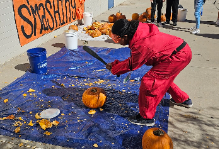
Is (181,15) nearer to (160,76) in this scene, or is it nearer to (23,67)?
(23,67)

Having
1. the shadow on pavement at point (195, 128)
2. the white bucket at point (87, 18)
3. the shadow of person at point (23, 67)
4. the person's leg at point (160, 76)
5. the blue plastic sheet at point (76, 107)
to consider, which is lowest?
the shadow on pavement at point (195, 128)

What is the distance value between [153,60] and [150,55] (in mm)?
165

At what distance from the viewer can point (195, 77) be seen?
5023mm

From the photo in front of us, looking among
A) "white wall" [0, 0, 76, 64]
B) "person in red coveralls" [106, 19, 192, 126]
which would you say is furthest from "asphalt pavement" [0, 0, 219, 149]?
"person in red coveralls" [106, 19, 192, 126]

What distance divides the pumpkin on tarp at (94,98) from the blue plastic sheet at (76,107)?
117 mm

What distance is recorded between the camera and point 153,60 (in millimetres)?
3021

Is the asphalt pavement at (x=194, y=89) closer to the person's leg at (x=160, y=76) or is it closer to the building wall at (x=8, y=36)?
the building wall at (x=8, y=36)

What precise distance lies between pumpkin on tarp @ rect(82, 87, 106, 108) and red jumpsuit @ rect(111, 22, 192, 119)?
637 mm

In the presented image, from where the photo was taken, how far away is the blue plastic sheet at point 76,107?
3145mm

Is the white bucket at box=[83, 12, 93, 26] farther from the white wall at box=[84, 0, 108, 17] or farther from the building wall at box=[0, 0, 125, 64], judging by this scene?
the building wall at box=[0, 0, 125, 64]

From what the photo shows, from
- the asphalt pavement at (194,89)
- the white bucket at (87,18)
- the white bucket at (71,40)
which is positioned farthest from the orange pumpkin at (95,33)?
the white bucket at (87,18)

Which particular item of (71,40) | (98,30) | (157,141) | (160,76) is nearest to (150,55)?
(160,76)

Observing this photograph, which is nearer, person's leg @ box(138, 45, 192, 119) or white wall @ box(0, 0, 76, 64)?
person's leg @ box(138, 45, 192, 119)

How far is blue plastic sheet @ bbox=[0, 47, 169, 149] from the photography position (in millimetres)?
3145
